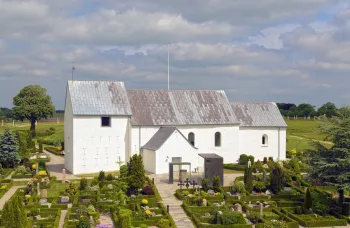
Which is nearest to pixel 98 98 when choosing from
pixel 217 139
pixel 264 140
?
pixel 217 139

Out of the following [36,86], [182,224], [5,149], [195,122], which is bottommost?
[182,224]

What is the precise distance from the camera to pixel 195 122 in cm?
4744

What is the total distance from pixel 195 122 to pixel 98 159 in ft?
36.9

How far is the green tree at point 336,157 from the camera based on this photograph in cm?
2836

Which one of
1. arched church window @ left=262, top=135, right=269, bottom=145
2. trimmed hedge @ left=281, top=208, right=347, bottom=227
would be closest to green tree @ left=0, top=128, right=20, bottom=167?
arched church window @ left=262, top=135, right=269, bottom=145

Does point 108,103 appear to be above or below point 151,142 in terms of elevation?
above

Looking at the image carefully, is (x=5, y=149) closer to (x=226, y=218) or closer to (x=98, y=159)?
(x=98, y=159)

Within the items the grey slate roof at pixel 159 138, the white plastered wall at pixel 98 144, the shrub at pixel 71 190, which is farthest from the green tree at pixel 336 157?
the white plastered wall at pixel 98 144

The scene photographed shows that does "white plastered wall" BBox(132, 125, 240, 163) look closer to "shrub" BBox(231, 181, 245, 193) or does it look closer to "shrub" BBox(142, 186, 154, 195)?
"shrub" BBox(142, 186, 154, 195)

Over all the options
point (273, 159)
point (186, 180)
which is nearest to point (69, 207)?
point (186, 180)

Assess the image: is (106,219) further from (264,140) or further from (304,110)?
(304,110)

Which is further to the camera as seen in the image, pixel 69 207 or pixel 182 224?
pixel 69 207

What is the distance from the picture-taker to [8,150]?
46.7 m

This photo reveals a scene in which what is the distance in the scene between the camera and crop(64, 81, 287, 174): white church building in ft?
141
